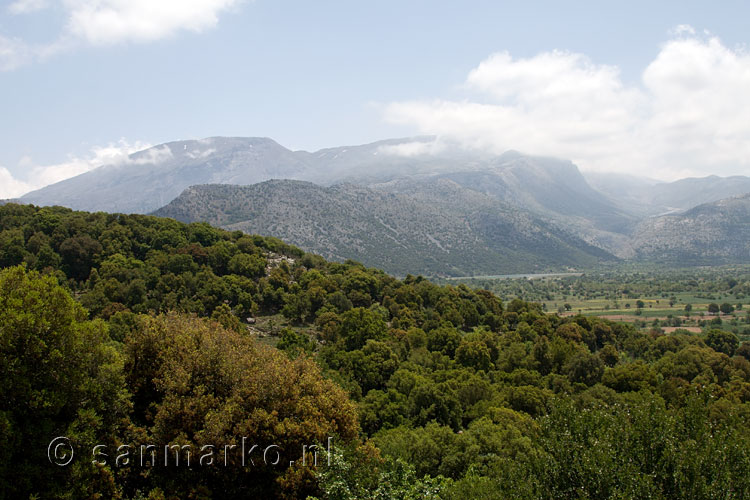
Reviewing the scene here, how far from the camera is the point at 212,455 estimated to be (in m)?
14.7

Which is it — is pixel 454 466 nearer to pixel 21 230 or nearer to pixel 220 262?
pixel 220 262

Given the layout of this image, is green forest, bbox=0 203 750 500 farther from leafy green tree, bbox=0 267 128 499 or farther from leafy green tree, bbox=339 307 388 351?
leafy green tree, bbox=339 307 388 351

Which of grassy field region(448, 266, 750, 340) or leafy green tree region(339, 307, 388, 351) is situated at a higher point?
leafy green tree region(339, 307, 388, 351)

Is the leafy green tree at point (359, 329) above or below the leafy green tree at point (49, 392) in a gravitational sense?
below

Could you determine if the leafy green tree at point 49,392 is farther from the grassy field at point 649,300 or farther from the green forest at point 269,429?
the grassy field at point 649,300

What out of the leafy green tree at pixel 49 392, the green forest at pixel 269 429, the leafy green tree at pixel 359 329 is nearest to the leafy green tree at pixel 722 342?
the green forest at pixel 269 429

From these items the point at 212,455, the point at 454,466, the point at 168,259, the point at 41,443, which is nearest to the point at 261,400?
the point at 212,455

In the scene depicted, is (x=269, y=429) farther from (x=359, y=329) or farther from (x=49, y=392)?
(x=359, y=329)

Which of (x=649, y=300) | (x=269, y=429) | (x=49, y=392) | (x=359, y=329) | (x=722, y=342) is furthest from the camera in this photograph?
(x=649, y=300)

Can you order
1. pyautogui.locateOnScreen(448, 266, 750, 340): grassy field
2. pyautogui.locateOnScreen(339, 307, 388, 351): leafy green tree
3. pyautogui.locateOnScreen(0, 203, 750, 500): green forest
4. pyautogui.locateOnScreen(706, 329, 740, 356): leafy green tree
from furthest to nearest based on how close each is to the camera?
pyautogui.locateOnScreen(448, 266, 750, 340): grassy field, pyautogui.locateOnScreen(706, 329, 740, 356): leafy green tree, pyautogui.locateOnScreen(339, 307, 388, 351): leafy green tree, pyautogui.locateOnScreen(0, 203, 750, 500): green forest

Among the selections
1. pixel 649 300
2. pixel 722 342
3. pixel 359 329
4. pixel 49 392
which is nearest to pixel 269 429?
pixel 49 392

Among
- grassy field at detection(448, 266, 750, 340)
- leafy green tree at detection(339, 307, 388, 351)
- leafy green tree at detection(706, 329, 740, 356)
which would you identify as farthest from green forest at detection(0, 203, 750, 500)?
grassy field at detection(448, 266, 750, 340)

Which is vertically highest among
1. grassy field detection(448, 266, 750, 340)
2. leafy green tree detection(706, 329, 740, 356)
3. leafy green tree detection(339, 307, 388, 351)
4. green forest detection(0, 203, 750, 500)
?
green forest detection(0, 203, 750, 500)

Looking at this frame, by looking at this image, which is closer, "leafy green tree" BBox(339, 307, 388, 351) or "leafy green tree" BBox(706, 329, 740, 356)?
"leafy green tree" BBox(339, 307, 388, 351)
